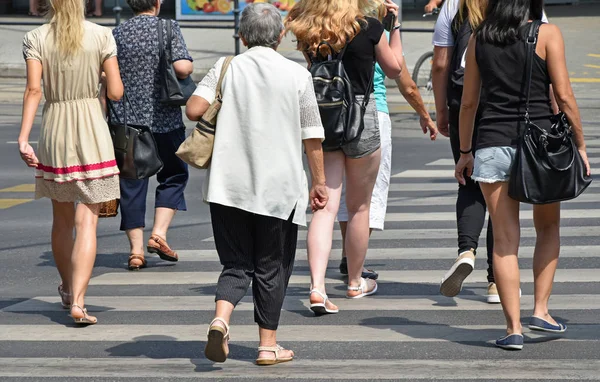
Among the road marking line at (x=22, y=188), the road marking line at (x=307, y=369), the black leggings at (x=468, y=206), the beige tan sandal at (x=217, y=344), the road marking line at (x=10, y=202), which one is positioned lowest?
the road marking line at (x=22, y=188)

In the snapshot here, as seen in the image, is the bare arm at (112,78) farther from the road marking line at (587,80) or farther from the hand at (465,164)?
the road marking line at (587,80)

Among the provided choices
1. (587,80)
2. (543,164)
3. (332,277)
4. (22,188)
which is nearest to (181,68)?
(332,277)

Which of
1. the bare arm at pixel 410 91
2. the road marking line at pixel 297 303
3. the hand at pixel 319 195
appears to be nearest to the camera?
the hand at pixel 319 195

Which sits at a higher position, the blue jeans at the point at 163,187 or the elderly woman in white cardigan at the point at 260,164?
the elderly woman in white cardigan at the point at 260,164

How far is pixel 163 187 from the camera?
796cm

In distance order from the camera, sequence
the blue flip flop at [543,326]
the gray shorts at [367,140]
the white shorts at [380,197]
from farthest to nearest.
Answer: the white shorts at [380,197], the gray shorts at [367,140], the blue flip flop at [543,326]

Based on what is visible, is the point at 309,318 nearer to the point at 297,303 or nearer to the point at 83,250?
the point at 297,303

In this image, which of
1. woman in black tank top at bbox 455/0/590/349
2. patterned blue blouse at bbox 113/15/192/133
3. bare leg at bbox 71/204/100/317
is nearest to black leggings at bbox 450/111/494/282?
woman in black tank top at bbox 455/0/590/349

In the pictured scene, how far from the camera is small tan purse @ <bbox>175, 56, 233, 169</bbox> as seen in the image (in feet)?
16.6

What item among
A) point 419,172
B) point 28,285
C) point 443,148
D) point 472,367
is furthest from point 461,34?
point 443,148

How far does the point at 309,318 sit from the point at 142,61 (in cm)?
232

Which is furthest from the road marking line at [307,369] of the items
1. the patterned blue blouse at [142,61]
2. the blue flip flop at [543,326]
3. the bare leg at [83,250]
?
the patterned blue blouse at [142,61]

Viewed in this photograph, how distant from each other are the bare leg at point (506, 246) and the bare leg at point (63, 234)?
2234mm

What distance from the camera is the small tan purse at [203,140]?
505 centimetres
